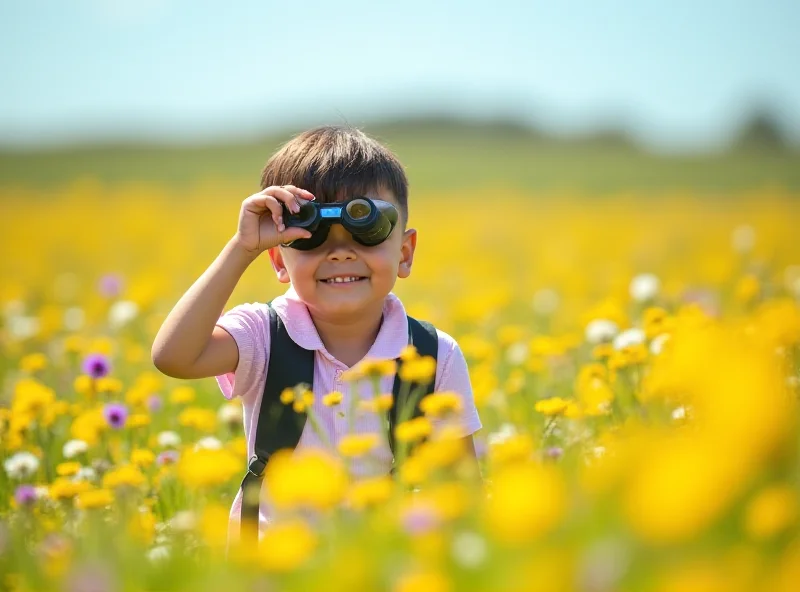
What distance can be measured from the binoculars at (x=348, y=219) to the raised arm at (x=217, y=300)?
0.03 meters

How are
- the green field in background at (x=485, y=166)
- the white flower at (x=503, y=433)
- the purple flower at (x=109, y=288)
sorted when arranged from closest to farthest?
1. the white flower at (x=503, y=433)
2. the purple flower at (x=109, y=288)
3. the green field in background at (x=485, y=166)

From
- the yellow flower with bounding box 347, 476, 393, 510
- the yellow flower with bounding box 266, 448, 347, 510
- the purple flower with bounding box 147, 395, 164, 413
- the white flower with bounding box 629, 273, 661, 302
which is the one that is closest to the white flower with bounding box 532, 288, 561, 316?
the white flower with bounding box 629, 273, 661, 302

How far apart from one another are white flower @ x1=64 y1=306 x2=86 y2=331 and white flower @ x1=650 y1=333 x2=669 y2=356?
4.08 metres

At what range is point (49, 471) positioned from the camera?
9.45ft

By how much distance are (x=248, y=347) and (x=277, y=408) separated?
0.20m

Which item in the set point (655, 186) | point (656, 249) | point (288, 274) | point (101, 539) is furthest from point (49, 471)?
point (655, 186)

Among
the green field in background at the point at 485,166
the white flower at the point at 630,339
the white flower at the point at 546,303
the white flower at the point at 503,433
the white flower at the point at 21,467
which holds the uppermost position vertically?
the green field in background at the point at 485,166

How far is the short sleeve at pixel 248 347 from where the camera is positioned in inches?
101

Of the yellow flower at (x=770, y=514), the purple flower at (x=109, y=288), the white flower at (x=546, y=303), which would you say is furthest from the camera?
the white flower at (x=546, y=303)

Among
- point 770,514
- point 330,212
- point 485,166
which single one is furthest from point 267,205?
point 485,166

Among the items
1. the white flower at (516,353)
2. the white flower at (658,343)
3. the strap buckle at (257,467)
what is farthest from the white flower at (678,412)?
the white flower at (516,353)

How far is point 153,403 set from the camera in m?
→ 3.70

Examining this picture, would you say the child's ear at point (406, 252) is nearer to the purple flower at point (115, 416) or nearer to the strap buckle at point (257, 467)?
the strap buckle at point (257, 467)

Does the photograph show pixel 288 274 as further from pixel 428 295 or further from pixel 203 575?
pixel 428 295
